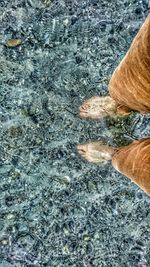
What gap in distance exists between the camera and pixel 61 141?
205cm

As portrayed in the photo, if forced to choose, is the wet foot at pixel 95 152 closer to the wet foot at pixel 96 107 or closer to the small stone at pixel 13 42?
the wet foot at pixel 96 107

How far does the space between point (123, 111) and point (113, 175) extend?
0.31 m

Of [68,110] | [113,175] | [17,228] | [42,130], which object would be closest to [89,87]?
[68,110]

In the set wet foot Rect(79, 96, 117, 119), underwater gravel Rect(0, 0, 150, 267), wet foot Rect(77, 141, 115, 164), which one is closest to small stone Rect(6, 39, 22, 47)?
underwater gravel Rect(0, 0, 150, 267)

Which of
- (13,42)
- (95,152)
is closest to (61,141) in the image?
(95,152)

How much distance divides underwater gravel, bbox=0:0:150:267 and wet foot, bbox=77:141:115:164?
0.03m

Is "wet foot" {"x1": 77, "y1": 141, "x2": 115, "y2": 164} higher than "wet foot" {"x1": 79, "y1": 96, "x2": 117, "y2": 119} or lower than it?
lower

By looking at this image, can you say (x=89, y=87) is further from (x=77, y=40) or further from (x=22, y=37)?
(x=22, y=37)

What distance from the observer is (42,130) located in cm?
204

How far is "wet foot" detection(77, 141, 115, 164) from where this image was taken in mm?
2037

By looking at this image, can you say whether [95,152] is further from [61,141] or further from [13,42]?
[13,42]

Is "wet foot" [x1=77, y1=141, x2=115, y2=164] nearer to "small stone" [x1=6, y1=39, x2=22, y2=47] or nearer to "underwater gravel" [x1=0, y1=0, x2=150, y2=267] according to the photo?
"underwater gravel" [x1=0, y1=0, x2=150, y2=267]

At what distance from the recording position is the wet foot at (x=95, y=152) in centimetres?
204

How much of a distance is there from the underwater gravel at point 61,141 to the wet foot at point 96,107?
0.10ft
